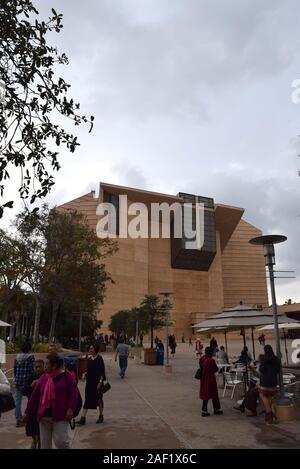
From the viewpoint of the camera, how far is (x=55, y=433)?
183 inches

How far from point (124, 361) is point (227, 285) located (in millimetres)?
80186

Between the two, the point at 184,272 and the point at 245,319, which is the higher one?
the point at 184,272

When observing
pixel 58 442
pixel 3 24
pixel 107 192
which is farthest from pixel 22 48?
pixel 107 192

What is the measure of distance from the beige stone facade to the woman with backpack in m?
61.5

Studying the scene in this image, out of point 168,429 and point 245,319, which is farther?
point 245,319

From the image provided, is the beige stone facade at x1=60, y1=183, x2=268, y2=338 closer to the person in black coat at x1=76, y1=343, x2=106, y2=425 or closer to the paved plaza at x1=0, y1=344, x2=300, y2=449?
the paved plaza at x1=0, y1=344, x2=300, y2=449

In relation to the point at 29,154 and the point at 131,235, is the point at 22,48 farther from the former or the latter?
the point at 131,235

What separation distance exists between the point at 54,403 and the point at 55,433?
337 millimetres

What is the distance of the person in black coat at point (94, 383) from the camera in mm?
7852

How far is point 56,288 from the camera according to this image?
19.8 m

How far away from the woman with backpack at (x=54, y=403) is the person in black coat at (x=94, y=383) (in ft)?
10.1

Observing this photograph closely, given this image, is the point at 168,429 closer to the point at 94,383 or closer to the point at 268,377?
the point at 94,383

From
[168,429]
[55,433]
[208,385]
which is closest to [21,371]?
[168,429]

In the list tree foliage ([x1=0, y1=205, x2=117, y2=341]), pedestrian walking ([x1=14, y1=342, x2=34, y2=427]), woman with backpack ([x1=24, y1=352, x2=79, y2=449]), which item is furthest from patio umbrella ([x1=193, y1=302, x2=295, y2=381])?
tree foliage ([x1=0, y1=205, x2=117, y2=341])
